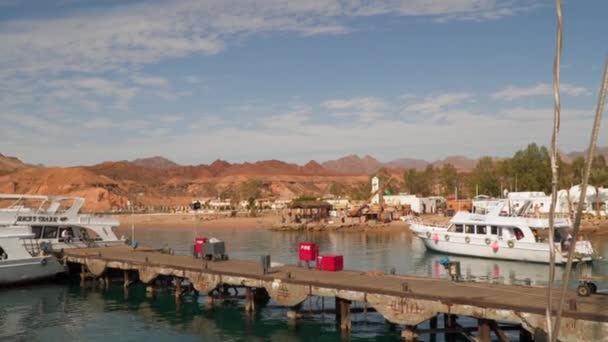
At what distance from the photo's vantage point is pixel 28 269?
38500 mm

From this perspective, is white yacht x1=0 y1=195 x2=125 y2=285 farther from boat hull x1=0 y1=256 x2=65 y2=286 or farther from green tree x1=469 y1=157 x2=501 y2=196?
green tree x1=469 y1=157 x2=501 y2=196

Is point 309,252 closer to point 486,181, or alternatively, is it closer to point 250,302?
point 250,302

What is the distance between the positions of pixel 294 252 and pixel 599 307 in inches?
1807

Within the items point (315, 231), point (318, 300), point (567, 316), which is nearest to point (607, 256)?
point (318, 300)

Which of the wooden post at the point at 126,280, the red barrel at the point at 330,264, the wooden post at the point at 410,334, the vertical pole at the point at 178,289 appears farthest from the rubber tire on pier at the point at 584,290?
the wooden post at the point at 126,280

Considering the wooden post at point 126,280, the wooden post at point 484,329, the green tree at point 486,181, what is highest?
the green tree at point 486,181

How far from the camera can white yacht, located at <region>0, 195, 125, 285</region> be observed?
37.9m

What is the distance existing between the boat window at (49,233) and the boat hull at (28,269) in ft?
11.5

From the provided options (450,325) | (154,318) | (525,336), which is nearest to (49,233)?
(154,318)

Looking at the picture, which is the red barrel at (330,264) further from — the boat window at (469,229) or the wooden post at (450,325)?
the boat window at (469,229)

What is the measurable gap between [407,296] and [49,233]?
30.7m

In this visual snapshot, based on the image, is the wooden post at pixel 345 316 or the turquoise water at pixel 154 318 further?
the turquoise water at pixel 154 318

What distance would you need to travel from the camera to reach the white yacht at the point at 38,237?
37.9 metres

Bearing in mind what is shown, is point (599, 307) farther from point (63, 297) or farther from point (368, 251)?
point (368, 251)
